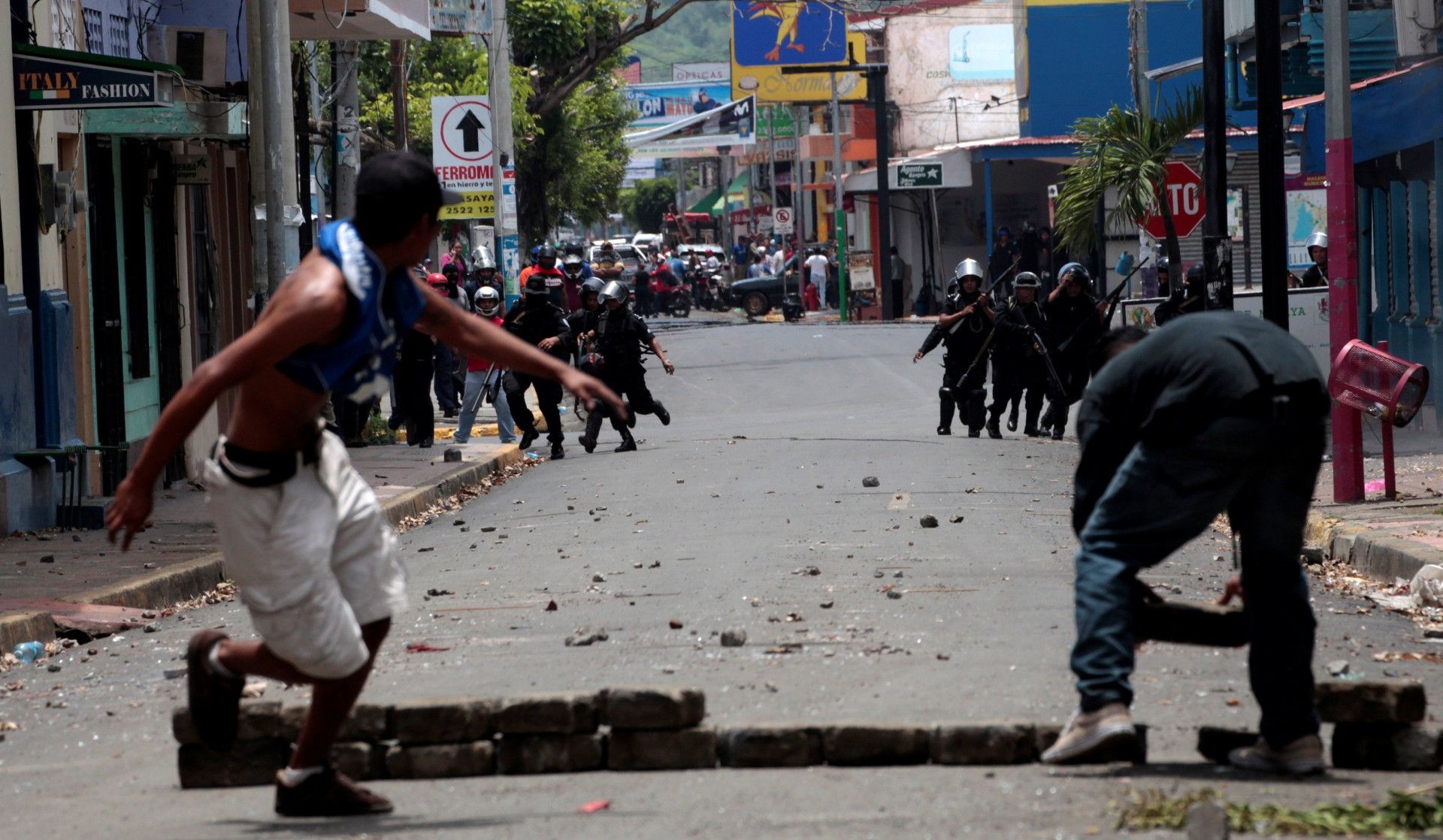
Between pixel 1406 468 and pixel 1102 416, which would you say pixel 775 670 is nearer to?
pixel 1102 416

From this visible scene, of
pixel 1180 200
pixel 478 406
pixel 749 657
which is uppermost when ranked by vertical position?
pixel 1180 200

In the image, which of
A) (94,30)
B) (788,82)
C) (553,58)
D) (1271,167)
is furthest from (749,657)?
(788,82)

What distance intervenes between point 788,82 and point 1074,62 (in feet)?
34.9

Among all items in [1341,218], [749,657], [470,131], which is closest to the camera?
[749,657]

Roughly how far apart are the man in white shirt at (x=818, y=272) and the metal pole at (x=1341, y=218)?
39179 mm

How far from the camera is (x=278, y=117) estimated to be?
44.7 ft

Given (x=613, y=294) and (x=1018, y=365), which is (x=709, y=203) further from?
(x=1018, y=365)

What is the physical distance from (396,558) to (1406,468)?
11.5m

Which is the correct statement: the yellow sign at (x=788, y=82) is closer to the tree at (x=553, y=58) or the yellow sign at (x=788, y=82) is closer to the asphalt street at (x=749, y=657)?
the tree at (x=553, y=58)

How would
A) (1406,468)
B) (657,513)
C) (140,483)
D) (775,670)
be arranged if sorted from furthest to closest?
(1406,468)
(657,513)
(775,670)
(140,483)

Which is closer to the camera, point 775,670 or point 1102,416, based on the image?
point 1102,416

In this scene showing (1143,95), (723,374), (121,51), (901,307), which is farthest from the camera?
(901,307)

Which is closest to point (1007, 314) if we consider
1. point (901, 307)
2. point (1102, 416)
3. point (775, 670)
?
point (775, 670)

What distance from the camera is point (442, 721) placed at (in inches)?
215
